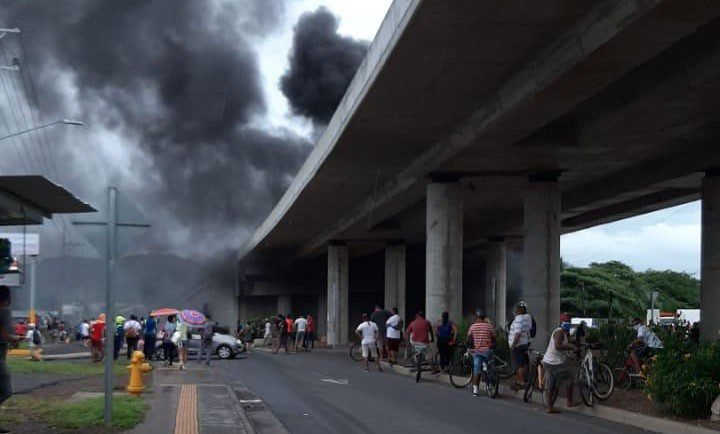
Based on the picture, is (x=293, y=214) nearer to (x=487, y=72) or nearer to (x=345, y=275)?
(x=345, y=275)

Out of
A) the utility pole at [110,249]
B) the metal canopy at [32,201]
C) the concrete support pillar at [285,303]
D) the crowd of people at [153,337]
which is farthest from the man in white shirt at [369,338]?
the concrete support pillar at [285,303]

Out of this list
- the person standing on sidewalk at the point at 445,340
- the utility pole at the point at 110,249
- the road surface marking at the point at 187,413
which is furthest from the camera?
the person standing on sidewalk at the point at 445,340

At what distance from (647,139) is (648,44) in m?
9.63

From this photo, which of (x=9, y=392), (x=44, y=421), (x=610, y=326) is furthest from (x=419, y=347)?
(x=9, y=392)

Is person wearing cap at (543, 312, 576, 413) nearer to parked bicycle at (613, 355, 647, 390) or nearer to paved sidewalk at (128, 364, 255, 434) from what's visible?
parked bicycle at (613, 355, 647, 390)

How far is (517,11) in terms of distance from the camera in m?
15.0

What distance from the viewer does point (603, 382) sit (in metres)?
16.8

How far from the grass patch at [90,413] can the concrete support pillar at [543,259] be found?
15565 millimetres

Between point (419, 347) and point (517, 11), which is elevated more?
point (517, 11)

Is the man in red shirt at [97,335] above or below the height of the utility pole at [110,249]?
below

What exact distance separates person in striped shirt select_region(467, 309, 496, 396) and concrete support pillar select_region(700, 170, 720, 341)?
39.3 ft

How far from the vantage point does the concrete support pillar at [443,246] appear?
29.9 meters

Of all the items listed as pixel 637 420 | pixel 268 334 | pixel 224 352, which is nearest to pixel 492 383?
pixel 637 420

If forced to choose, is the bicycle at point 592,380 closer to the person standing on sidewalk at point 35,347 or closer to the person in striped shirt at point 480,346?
the person in striped shirt at point 480,346
